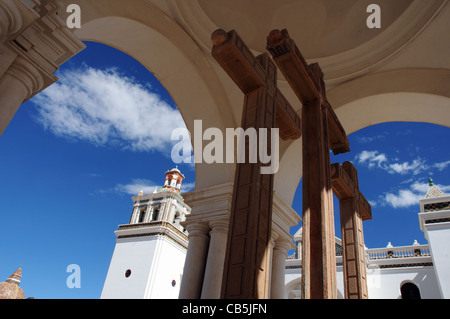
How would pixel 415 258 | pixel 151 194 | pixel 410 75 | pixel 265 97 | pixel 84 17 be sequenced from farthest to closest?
1. pixel 151 194
2. pixel 415 258
3. pixel 410 75
4. pixel 84 17
5. pixel 265 97

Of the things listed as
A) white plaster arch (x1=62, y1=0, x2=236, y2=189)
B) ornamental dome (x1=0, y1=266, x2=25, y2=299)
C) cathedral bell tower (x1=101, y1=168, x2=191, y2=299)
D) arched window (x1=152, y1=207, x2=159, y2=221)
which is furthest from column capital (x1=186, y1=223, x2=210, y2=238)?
arched window (x1=152, y1=207, x2=159, y2=221)

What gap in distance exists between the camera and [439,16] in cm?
491

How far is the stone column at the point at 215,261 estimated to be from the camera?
4395 mm

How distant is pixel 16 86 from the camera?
2.93 m

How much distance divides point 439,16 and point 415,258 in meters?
10.8

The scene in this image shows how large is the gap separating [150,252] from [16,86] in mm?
15256

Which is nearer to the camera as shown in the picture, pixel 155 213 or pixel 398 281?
pixel 398 281

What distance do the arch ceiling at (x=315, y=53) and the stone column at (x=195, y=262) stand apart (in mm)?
789

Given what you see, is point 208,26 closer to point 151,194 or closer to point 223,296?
point 223,296

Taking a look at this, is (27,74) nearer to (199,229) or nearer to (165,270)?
(199,229)

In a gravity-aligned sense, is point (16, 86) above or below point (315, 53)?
below

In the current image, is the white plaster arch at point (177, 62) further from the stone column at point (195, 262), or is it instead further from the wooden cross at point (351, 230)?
the wooden cross at point (351, 230)

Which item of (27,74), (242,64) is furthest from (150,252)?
(242,64)

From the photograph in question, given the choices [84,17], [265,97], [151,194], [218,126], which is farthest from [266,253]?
[151,194]
